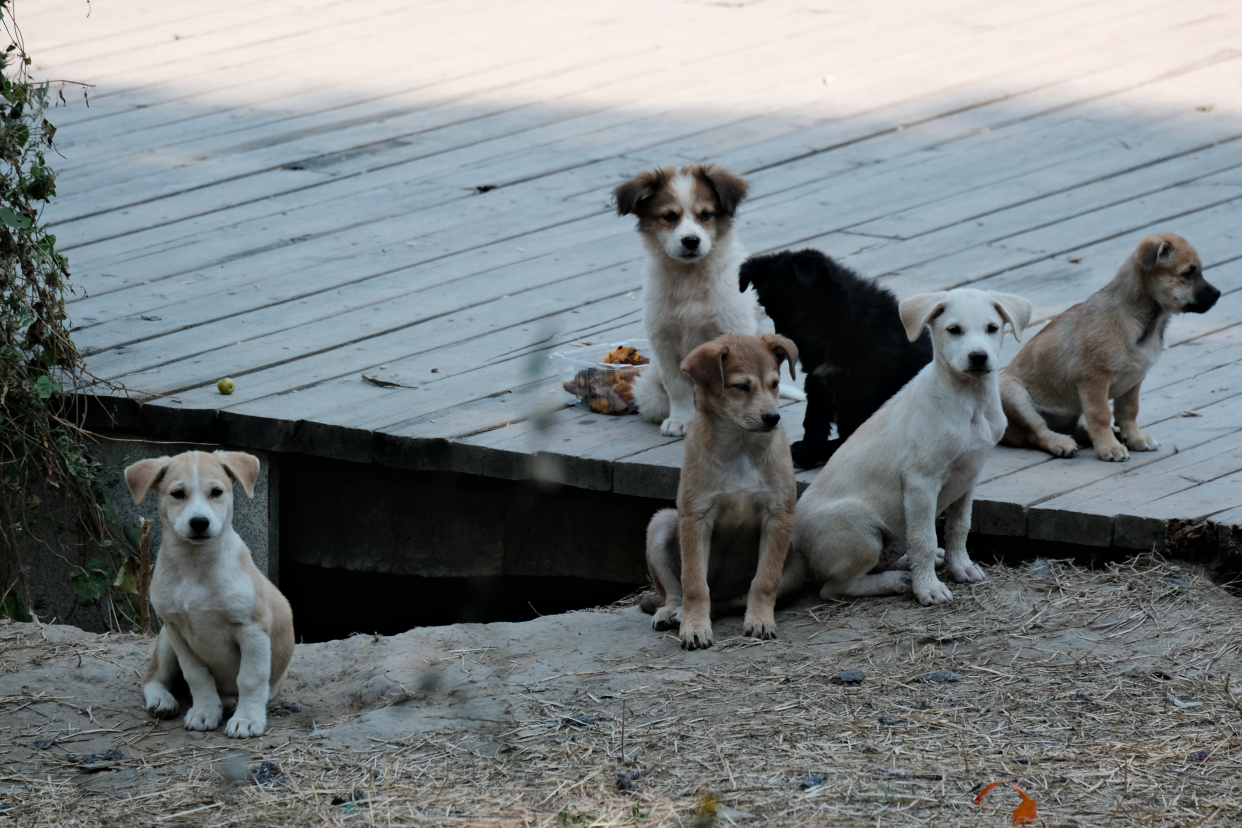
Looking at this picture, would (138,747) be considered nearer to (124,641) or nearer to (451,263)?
(124,641)

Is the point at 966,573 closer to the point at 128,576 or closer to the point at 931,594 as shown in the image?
the point at 931,594

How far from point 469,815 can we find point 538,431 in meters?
1.97

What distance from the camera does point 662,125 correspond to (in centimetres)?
931

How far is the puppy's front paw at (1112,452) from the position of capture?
5289mm

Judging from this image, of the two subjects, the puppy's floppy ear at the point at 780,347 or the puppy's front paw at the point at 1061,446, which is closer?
the puppy's floppy ear at the point at 780,347

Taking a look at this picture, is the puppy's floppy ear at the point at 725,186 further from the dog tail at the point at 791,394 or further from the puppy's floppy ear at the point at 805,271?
the dog tail at the point at 791,394

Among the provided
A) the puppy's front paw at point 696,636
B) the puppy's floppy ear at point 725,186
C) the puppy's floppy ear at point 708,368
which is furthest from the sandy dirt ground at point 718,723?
the puppy's floppy ear at point 725,186

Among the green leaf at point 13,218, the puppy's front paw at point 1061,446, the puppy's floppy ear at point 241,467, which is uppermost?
the green leaf at point 13,218

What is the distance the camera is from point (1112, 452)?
17.4ft

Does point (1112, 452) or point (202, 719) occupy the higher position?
point (1112, 452)

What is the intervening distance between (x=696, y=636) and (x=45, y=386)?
279 centimetres

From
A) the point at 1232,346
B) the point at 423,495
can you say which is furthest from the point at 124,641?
the point at 1232,346

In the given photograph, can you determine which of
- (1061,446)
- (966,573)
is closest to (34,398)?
(966,573)

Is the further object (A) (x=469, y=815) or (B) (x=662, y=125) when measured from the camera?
(B) (x=662, y=125)
